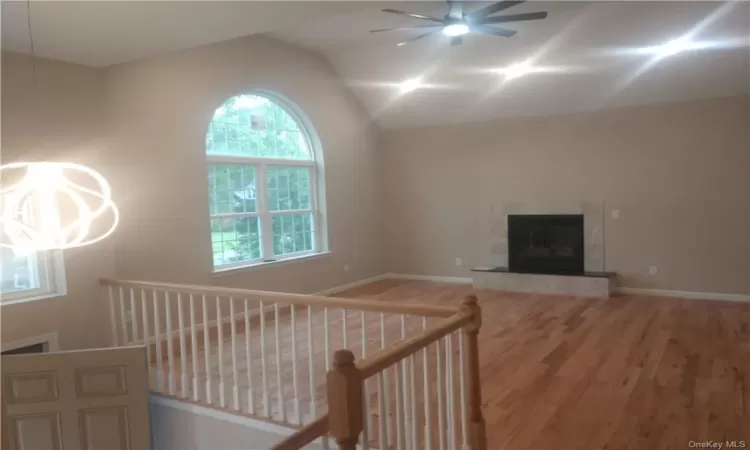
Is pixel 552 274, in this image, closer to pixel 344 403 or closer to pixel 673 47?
pixel 673 47

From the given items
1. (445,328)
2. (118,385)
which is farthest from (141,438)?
(445,328)

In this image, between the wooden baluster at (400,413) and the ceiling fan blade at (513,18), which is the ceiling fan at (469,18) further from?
the wooden baluster at (400,413)

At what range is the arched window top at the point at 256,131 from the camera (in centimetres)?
618

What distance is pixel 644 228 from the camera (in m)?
6.93

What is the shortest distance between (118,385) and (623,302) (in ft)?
18.3

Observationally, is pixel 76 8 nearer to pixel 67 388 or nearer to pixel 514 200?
pixel 67 388

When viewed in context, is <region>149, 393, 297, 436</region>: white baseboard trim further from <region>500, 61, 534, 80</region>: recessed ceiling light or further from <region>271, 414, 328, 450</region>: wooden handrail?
<region>500, 61, 534, 80</region>: recessed ceiling light

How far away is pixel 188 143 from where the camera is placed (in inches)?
220

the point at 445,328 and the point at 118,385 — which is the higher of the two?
the point at 445,328

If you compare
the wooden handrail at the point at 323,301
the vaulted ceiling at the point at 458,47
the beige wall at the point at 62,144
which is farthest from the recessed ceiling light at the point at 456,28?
the beige wall at the point at 62,144

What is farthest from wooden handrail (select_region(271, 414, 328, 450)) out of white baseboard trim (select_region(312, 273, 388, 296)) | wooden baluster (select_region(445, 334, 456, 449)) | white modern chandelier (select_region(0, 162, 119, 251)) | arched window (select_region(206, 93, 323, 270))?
white baseboard trim (select_region(312, 273, 388, 296))

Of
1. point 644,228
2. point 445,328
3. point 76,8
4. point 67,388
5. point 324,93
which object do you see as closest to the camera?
point 445,328

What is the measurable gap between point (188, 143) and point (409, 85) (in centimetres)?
316

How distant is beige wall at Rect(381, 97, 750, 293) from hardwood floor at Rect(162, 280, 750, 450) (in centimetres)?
76
